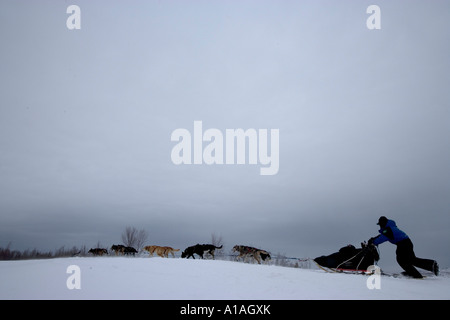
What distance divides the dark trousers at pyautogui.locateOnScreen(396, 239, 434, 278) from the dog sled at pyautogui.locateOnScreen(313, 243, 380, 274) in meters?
0.71

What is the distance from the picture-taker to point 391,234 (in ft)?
25.1

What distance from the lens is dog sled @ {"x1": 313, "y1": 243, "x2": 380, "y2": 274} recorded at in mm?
8000

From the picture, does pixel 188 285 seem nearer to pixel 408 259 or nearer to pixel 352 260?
pixel 352 260

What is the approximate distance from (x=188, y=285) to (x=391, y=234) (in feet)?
22.4

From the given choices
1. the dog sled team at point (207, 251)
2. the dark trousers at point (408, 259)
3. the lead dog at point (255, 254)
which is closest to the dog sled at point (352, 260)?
the dark trousers at point (408, 259)

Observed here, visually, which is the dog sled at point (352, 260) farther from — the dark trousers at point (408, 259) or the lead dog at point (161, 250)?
the lead dog at point (161, 250)

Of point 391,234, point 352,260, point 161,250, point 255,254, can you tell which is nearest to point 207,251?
point 161,250

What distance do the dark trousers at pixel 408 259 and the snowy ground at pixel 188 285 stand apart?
936mm

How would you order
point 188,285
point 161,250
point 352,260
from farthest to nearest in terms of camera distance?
1. point 161,250
2. point 352,260
3. point 188,285

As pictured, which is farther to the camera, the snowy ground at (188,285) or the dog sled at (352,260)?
the dog sled at (352,260)

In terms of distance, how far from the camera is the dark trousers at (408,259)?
7.38 meters

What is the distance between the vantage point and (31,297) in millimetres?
4602
